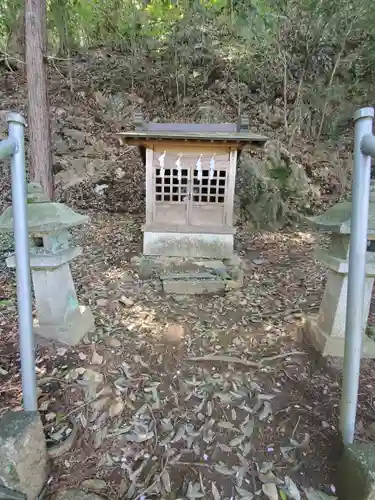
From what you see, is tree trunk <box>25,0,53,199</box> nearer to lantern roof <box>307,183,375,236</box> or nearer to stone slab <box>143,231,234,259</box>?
stone slab <box>143,231,234,259</box>

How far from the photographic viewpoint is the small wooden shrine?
5012mm

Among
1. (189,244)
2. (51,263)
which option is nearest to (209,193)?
(189,244)

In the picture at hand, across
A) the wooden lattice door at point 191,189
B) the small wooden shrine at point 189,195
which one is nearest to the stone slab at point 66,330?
the small wooden shrine at point 189,195

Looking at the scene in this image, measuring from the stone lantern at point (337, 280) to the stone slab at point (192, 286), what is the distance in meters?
1.79

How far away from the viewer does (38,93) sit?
161 inches

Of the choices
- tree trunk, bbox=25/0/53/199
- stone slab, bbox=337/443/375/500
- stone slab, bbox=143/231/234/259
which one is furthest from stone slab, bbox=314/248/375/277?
tree trunk, bbox=25/0/53/199

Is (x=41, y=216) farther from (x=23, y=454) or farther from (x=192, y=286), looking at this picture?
(x=192, y=286)

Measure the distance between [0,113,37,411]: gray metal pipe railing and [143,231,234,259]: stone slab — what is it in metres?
3.86

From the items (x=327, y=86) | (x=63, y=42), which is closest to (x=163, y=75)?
(x=63, y=42)

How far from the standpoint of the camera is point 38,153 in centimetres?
430

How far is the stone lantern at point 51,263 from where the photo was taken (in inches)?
83.4

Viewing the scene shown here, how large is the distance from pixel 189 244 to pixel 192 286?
1376 millimetres

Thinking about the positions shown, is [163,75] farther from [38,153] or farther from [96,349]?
[96,349]

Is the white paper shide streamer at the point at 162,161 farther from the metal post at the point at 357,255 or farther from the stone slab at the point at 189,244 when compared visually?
the metal post at the point at 357,255
